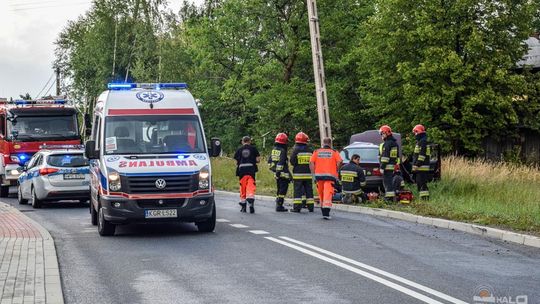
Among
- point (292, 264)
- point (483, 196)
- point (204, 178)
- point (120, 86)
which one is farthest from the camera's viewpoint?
point (483, 196)

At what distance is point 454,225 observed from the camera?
16.2m

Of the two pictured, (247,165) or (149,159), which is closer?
(149,159)

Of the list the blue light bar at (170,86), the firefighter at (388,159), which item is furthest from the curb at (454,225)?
the blue light bar at (170,86)

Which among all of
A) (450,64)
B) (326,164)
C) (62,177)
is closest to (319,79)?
(326,164)

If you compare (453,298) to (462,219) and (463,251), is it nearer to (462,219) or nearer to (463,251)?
(463,251)

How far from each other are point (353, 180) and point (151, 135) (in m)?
6.96

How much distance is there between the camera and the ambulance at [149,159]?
48.4ft

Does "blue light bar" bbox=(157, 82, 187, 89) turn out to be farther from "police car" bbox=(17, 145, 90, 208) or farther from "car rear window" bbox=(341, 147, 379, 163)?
"car rear window" bbox=(341, 147, 379, 163)

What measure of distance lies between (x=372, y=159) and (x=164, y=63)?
117ft

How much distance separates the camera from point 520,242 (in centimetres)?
1390

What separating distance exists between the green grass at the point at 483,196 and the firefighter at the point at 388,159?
1.47 ft

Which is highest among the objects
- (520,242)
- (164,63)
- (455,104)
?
(164,63)

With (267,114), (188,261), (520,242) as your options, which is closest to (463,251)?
(520,242)

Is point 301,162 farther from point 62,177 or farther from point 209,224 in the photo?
point 62,177
